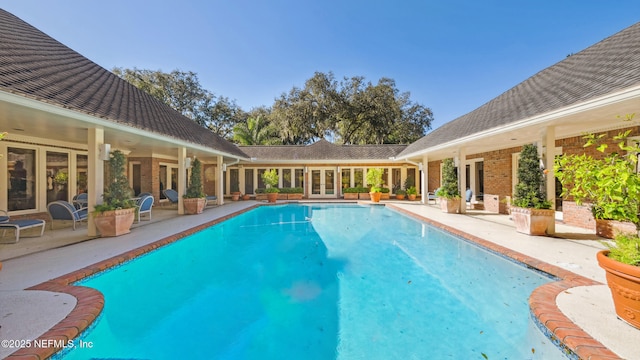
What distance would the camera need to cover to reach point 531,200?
22.6ft

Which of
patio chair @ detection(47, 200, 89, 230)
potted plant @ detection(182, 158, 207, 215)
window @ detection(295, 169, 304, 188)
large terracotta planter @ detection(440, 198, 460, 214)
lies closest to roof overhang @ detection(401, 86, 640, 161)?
large terracotta planter @ detection(440, 198, 460, 214)

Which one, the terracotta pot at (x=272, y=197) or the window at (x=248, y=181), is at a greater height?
the window at (x=248, y=181)

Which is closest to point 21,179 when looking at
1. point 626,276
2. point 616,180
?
point 616,180

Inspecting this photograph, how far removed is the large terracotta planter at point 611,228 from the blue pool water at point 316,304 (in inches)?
137

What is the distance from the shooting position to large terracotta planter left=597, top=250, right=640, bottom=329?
8.12 feet

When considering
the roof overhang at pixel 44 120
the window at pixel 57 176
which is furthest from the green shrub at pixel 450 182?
the window at pixel 57 176

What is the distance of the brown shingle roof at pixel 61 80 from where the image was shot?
184 inches

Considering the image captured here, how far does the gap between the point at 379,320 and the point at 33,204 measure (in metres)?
11.8

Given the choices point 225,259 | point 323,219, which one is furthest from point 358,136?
point 225,259

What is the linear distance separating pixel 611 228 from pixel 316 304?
769cm

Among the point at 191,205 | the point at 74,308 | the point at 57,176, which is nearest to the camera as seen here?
the point at 74,308

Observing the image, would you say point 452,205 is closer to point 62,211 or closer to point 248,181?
point 62,211

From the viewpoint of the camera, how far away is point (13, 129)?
7223mm

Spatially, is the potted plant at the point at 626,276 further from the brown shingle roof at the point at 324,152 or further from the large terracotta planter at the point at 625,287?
the brown shingle roof at the point at 324,152
